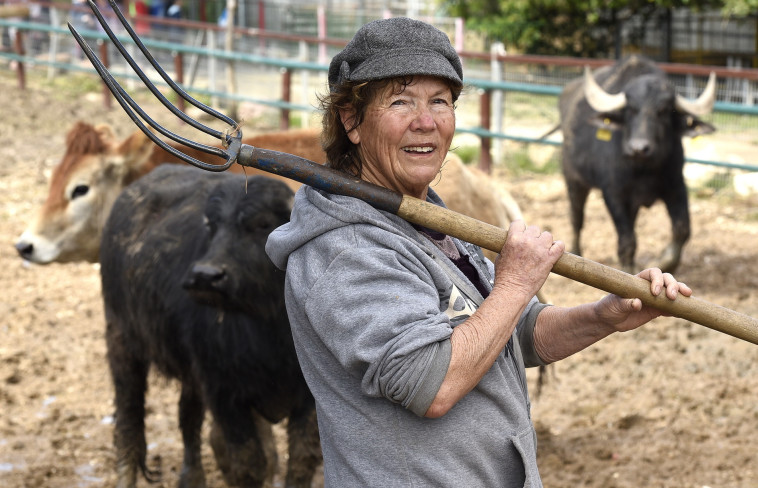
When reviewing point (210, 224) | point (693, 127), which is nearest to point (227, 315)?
point (210, 224)

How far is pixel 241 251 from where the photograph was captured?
4043 mm

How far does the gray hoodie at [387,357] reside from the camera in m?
2.01

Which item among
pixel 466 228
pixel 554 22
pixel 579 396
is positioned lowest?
pixel 579 396

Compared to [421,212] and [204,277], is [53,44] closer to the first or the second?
[204,277]

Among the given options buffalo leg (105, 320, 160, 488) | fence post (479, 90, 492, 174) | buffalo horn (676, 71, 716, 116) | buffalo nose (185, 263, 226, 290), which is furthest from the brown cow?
fence post (479, 90, 492, 174)

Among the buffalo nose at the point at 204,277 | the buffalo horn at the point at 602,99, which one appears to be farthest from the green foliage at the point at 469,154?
the buffalo nose at the point at 204,277

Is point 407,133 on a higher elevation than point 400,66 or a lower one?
lower

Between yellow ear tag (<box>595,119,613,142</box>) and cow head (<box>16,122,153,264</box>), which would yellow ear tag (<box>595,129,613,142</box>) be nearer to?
yellow ear tag (<box>595,119,613,142</box>)

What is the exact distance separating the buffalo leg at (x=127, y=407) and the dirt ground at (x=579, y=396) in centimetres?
22

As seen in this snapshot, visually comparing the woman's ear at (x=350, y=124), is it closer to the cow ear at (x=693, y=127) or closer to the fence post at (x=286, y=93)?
the cow ear at (x=693, y=127)

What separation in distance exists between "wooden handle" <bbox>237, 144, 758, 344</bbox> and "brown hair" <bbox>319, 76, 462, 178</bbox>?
127 millimetres

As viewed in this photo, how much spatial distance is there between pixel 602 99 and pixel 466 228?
22.2 feet

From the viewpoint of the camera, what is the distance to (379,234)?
2.16 metres

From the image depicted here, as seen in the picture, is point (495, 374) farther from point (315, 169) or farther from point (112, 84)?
point (112, 84)
